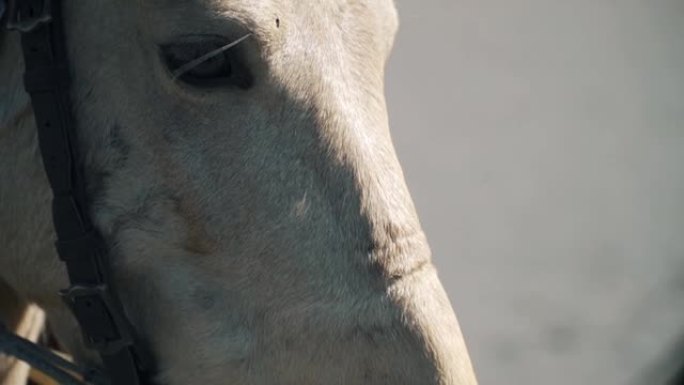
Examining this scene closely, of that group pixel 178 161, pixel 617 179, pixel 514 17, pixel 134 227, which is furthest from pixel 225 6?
pixel 617 179

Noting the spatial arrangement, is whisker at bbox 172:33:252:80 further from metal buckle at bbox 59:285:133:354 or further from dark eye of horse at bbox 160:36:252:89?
metal buckle at bbox 59:285:133:354

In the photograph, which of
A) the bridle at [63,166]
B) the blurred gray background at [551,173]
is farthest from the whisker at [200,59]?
the blurred gray background at [551,173]

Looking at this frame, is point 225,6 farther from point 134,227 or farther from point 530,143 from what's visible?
point 530,143

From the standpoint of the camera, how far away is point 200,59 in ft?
5.53

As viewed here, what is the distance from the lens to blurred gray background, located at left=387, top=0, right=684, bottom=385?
3908 millimetres

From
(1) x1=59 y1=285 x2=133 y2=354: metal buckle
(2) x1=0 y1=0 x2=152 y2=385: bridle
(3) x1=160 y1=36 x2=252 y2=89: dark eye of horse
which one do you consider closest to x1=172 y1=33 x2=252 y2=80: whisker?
(3) x1=160 y1=36 x2=252 y2=89: dark eye of horse

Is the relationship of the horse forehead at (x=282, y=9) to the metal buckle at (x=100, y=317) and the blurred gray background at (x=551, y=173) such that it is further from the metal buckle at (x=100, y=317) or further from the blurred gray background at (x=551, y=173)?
the blurred gray background at (x=551, y=173)

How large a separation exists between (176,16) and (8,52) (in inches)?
12.9

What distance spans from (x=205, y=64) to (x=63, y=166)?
0.89 feet

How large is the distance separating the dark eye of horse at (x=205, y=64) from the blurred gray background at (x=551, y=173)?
191 cm

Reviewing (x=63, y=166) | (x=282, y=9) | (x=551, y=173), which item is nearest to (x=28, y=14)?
(x=63, y=166)

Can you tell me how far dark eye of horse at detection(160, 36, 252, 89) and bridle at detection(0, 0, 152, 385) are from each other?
185 millimetres

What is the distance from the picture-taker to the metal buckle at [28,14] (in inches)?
68.8

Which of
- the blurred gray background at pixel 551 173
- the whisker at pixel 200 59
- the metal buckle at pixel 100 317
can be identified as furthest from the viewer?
the blurred gray background at pixel 551 173
